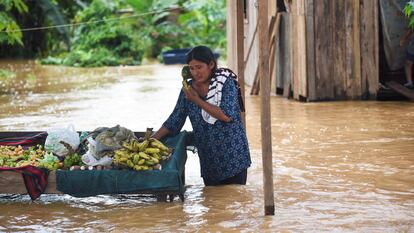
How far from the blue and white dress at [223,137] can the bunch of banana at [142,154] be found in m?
0.32

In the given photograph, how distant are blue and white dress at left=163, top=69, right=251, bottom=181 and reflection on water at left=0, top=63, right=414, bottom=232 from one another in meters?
0.27

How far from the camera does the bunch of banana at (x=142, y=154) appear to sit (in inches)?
236

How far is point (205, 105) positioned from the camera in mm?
6023

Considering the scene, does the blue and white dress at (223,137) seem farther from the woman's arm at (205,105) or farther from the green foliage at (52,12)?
the green foliage at (52,12)

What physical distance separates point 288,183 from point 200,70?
65.4 inches

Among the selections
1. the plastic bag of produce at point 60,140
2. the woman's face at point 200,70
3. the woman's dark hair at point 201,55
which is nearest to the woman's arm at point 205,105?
the woman's face at point 200,70

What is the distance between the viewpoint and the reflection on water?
5.76 m

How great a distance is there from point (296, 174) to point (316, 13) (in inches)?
230

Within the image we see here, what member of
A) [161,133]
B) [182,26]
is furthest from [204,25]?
[161,133]

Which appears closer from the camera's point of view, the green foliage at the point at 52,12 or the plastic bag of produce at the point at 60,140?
the plastic bag of produce at the point at 60,140

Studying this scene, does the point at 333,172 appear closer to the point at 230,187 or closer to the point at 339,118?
the point at 230,187

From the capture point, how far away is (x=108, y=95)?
51.7 feet

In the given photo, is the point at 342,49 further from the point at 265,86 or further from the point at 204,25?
the point at 204,25

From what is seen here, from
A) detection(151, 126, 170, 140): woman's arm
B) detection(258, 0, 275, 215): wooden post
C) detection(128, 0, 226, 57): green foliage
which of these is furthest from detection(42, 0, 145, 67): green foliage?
detection(258, 0, 275, 215): wooden post
